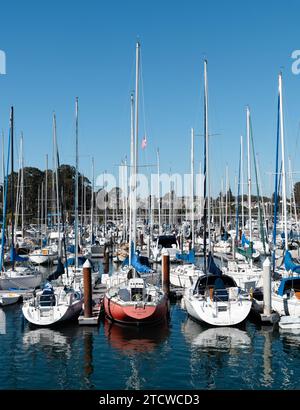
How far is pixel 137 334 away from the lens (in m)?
24.8

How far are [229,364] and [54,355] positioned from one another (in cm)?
737

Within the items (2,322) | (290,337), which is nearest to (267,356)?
(290,337)

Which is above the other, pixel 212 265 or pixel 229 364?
pixel 212 265

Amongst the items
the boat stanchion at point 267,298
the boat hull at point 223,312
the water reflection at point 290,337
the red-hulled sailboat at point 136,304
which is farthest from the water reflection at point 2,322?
the water reflection at point 290,337

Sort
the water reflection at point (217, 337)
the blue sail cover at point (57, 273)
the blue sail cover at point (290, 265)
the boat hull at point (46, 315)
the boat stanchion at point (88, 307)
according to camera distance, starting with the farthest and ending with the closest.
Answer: the blue sail cover at point (57, 273), the blue sail cover at point (290, 265), the boat stanchion at point (88, 307), the boat hull at point (46, 315), the water reflection at point (217, 337)

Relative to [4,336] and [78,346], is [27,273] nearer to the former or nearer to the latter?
[4,336]

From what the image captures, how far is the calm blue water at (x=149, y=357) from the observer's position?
60.0 ft

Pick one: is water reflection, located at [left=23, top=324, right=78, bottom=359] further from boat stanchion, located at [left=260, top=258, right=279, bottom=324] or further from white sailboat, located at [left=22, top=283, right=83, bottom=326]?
boat stanchion, located at [left=260, top=258, right=279, bottom=324]

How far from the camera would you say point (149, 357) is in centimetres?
2120

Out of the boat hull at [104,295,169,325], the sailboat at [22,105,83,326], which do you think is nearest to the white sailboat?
the sailboat at [22,105,83,326]

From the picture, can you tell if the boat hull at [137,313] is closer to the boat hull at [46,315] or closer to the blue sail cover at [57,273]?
the boat hull at [46,315]

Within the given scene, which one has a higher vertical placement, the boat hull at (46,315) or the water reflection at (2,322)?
the boat hull at (46,315)

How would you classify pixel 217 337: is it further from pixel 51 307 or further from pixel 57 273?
pixel 57 273
